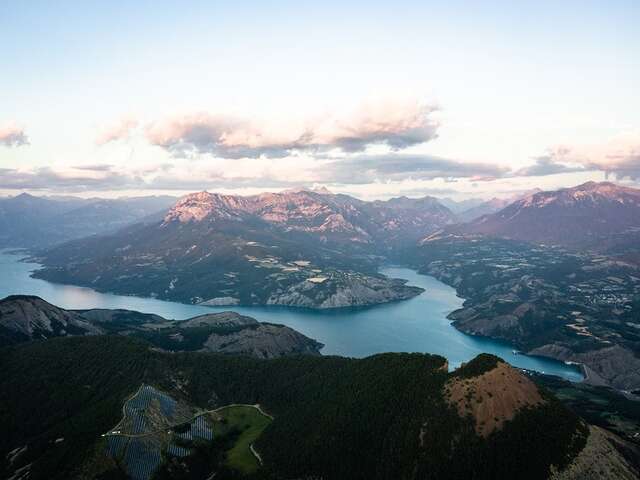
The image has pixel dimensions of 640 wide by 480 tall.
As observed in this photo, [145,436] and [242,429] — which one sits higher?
[145,436]

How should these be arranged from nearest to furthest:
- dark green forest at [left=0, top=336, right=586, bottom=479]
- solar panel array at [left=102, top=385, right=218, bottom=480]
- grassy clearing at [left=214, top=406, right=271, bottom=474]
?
dark green forest at [left=0, top=336, right=586, bottom=479]
solar panel array at [left=102, top=385, right=218, bottom=480]
grassy clearing at [left=214, top=406, right=271, bottom=474]

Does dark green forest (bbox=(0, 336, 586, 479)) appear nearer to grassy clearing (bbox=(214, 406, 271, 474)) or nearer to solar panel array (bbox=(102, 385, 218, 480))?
solar panel array (bbox=(102, 385, 218, 480))

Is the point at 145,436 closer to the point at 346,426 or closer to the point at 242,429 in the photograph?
the point at 242,429

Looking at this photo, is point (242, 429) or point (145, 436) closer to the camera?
point (145, 436)

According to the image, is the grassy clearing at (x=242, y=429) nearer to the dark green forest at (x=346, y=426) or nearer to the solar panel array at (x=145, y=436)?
the dark green forest at (x=346, y=426)

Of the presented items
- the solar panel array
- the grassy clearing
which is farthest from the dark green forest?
the grassy clearing

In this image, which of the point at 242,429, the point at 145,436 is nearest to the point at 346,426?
the point at 242,429

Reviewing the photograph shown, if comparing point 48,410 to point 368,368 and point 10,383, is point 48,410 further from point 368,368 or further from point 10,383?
point 368,368

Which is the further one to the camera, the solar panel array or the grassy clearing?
the grassy clearing
